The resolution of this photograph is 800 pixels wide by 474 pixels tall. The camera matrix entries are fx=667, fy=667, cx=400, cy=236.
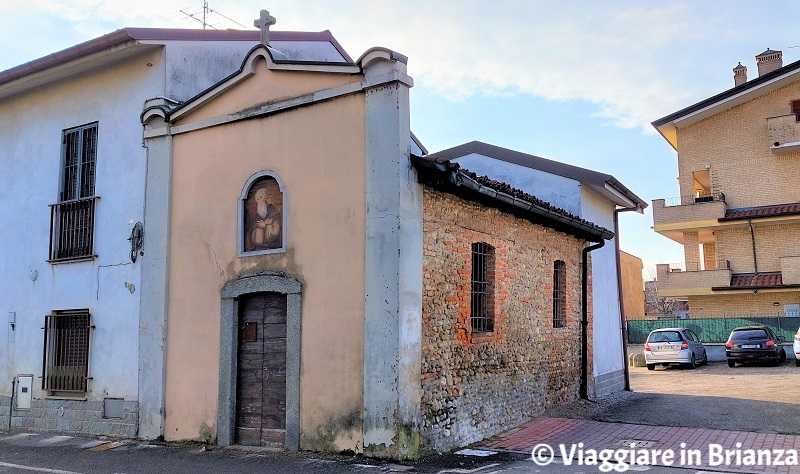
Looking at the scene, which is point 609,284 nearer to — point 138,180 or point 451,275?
point 451,275

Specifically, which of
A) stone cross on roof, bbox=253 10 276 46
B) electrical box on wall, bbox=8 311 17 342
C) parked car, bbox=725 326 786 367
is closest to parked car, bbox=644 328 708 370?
parked car, bbox=725 326 786 367

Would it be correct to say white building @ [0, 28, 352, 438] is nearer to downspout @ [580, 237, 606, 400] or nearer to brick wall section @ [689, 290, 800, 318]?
downspout @ [580, 237, 606, 400]

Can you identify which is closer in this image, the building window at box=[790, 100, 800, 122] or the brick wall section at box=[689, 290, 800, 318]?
the brick wall section at box=[689, 290, 800, 318]

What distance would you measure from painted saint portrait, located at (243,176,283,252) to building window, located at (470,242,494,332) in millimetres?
2971

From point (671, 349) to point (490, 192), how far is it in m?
15.9

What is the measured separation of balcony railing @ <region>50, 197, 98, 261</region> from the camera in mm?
11789

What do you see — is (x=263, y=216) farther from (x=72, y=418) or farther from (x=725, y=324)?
(x=725, y=324)

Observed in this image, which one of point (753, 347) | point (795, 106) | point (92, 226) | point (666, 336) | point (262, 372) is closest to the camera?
point (262, 372)

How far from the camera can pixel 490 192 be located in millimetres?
9445

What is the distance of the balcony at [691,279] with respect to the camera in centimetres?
2934

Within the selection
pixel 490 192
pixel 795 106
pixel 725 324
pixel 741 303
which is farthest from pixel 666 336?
pixel 490 192

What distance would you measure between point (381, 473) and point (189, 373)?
158 inches

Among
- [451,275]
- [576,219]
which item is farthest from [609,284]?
[451,275]

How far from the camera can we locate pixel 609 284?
1627 cm
